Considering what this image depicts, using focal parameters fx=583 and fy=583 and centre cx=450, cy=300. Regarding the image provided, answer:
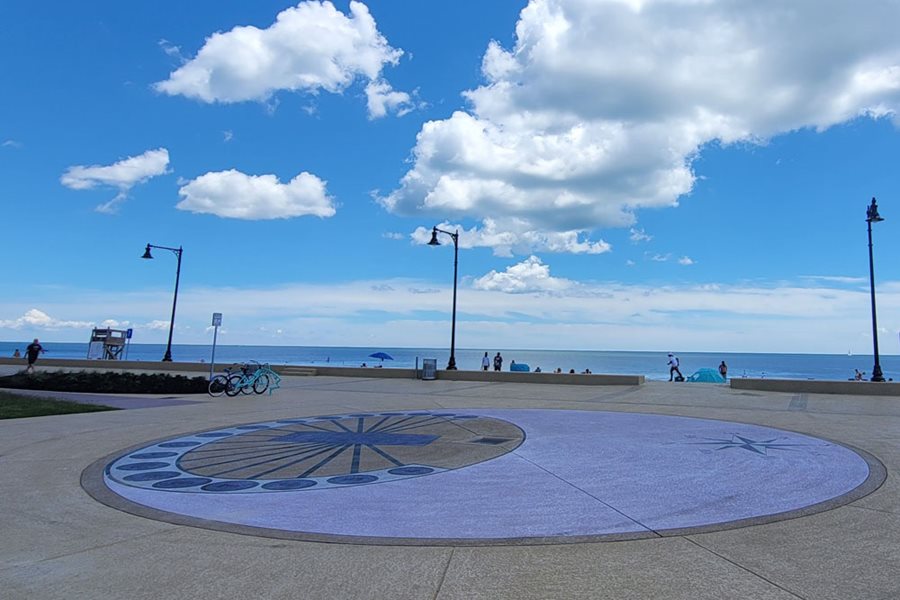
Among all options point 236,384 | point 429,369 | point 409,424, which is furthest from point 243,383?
point 429,369

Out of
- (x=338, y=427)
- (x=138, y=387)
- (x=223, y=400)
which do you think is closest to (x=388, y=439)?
(x=338, y=427)

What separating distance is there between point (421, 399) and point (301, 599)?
13.4 meters

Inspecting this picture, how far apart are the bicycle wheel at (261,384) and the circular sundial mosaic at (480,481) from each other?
7940 mm

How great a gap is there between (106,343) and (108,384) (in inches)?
872

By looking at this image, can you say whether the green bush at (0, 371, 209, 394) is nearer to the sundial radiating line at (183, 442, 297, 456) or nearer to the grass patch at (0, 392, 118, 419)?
the grass patch at (0, 392, 118, 419)

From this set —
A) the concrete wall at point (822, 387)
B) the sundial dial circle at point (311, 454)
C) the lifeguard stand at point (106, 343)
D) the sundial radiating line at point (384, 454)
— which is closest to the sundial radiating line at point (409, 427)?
the sundial dial circle at point (311, 454)

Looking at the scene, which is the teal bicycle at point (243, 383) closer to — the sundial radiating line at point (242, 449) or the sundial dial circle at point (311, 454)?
the sundial dial circle at point (311, 454)

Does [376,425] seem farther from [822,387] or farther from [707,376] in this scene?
[707,376]

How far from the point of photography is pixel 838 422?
1224 cm

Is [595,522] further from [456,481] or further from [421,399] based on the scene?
[421,399]

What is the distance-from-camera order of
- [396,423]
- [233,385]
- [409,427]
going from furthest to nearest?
1. [233,385]
2. [396,423]
3. [409,427]

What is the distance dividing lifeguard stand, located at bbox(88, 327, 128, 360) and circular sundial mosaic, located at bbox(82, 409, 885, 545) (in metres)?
34.4

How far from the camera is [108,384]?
20.4 meters

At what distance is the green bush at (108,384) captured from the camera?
19984mm
